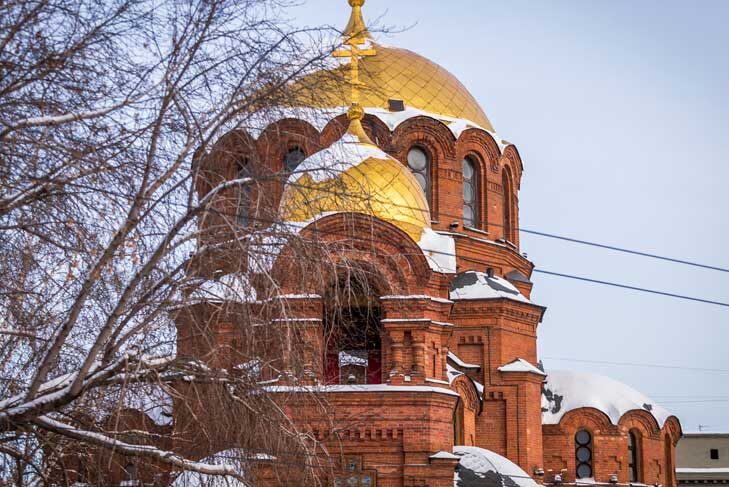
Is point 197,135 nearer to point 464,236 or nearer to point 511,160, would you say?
point 464,236

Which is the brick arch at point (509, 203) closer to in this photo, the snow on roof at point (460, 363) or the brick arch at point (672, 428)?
the snow on roof at point (460, 363)

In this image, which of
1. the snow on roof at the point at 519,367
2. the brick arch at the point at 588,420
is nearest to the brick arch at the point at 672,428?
the brick arch at the point at 588,420

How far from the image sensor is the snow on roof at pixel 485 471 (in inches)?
884

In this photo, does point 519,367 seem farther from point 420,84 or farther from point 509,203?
point 420,84

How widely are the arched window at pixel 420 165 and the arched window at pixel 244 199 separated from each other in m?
18.3

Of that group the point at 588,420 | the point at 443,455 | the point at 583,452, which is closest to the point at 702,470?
the point at 583,452

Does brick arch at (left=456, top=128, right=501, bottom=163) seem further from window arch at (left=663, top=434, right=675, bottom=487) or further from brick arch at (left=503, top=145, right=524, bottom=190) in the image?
window arch at (left=663, top=434, right=675, bottom=487)

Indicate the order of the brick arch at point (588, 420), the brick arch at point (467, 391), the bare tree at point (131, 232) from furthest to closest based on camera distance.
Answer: the brick arch at point (588, 420) → the brick arch at point (467, 391) → the bare tree at point (131, 232)

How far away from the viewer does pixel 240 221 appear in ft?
30.5

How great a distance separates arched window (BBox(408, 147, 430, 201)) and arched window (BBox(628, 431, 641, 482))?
7375 millimetres

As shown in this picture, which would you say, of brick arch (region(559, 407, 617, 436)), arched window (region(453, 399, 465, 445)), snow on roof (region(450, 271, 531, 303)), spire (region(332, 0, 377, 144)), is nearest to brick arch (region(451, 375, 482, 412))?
arched window (region(453, 399, 465, 445))

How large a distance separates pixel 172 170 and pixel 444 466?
39.4 feet

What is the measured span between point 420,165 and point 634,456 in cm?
809

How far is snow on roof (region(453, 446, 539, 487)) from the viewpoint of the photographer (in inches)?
884
